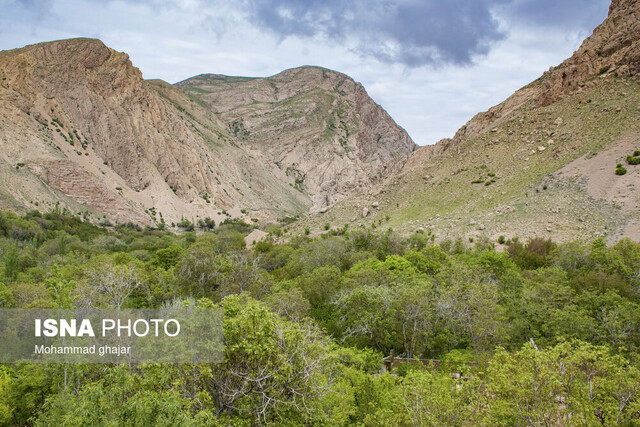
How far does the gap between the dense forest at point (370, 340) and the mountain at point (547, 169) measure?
421cm

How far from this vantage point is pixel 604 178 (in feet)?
109

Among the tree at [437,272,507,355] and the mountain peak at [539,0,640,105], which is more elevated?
the mountain peak at [539,0,640,105]

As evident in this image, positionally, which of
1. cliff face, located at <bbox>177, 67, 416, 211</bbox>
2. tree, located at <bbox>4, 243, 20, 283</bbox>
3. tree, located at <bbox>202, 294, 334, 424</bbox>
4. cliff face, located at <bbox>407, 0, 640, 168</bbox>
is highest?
cliff face, located at <bbox>177, 67, 416, 211</bbox>

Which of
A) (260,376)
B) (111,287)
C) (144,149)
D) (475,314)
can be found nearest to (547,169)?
(475,314)

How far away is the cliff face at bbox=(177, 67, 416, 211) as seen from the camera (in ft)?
407

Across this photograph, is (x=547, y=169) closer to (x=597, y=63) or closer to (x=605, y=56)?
(x=597, y=63)

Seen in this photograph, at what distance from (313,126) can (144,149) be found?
226 ft

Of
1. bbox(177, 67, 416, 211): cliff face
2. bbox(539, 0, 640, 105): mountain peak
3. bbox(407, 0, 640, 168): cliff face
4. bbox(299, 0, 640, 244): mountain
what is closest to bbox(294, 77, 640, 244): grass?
bbox(299, 0, 640, 244): mountain

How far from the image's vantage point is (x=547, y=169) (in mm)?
37344

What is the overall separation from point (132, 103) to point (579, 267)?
90609 millimetres

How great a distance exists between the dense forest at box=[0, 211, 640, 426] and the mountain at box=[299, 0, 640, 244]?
421 centimetres

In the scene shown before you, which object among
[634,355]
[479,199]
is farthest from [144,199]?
[634,355]

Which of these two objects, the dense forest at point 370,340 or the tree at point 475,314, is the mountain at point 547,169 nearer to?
the dense forest at point 370,340

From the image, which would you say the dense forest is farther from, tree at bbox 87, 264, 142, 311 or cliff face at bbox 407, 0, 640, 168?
cliff face at bbox 407, 0, 640, 168
